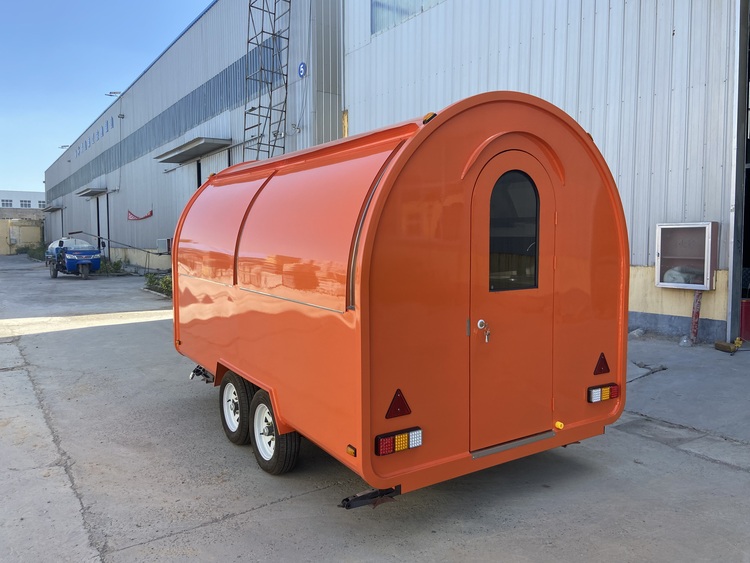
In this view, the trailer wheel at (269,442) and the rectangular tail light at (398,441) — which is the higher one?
the rectangular tail light at (398,441)

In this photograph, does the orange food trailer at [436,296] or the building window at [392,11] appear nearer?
the orange food trailer at [436,296]

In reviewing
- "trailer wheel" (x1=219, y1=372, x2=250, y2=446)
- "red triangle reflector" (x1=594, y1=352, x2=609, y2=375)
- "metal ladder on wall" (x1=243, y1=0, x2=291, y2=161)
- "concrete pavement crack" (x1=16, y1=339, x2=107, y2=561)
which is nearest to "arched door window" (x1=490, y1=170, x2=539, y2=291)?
"red triangle reflector" (x1=594, y1=352, x2=609, y2=375)

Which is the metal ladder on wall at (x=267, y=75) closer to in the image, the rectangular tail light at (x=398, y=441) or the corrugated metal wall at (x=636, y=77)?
the corrugated metal wall at (x=636, y=77)

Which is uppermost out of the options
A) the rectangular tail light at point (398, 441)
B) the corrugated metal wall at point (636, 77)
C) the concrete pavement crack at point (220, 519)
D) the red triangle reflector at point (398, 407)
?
the corrugated metal wall at point (636, 77)

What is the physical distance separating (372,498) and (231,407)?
7.86 feet

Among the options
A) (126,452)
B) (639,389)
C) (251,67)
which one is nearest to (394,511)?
(126,452)

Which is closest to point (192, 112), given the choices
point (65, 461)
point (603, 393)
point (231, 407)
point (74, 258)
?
A: point (74, 258)

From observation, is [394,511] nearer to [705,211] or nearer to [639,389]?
[639,389]

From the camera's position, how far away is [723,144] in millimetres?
8250

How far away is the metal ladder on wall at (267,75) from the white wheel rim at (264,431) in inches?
532

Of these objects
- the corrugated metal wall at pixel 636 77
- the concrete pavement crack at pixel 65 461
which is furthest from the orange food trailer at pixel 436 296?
the corrugated metal wall at pixel 636 77

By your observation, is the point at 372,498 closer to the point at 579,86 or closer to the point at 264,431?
the point at 264,431

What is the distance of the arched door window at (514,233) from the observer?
376 cm

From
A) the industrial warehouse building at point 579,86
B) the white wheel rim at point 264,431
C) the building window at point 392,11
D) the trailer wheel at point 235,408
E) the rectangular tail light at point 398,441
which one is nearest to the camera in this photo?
the rectangular tail light at point 398,441
